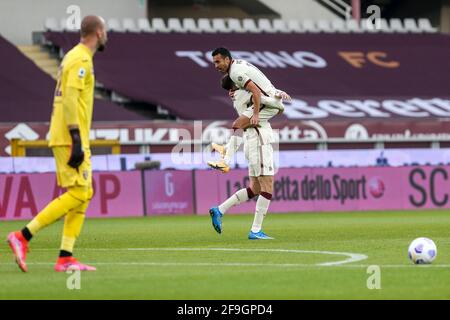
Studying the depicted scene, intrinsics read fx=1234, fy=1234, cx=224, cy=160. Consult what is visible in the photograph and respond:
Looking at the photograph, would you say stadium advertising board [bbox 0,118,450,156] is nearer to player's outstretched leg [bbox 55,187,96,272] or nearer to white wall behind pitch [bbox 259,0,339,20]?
white wall behind pitch [bbox 259,0,339,20]

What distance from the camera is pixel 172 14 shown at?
48906mm

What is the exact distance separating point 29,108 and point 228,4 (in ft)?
47.3

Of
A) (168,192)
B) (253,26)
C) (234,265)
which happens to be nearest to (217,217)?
(234,265)

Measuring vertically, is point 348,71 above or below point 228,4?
below

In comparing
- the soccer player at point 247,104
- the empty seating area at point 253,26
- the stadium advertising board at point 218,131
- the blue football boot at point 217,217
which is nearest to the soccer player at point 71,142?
the soccer player at point 247,104

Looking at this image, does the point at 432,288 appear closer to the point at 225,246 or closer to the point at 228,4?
the point at 225,246

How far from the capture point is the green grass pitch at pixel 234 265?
9.96 metres

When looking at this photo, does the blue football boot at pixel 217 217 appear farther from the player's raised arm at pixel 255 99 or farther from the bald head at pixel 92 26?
the bald head at pixel 92 26

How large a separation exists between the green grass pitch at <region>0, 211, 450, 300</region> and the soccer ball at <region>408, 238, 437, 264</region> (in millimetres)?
116

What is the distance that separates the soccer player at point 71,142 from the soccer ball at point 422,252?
124 inches

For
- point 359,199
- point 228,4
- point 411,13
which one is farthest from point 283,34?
point 359,199

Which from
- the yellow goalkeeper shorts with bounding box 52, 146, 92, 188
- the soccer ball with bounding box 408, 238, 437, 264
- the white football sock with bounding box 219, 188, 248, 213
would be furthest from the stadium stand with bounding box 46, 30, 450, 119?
the yellow goalkeeper shorts with bounding box 52, 146, 92, 188
